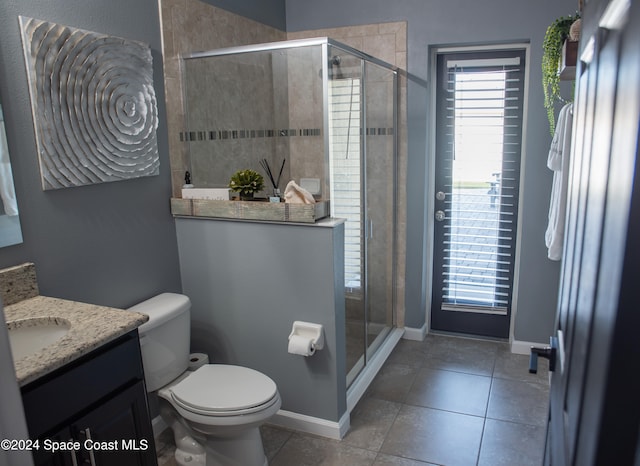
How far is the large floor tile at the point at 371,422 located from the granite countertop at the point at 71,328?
4.73 ft

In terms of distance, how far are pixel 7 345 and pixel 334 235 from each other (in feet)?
5.82

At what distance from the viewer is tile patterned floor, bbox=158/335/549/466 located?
2506mm

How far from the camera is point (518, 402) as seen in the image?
9.76ft

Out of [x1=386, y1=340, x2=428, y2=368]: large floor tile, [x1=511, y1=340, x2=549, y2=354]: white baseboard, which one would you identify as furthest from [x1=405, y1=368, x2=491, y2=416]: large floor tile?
[x1=511, y1=340, x2=549, y2=354]: white baseboard

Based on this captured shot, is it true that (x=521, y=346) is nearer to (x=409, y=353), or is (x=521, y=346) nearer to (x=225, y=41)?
(x=409, y=353)

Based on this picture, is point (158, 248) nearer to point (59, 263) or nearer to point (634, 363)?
point (59, 263)

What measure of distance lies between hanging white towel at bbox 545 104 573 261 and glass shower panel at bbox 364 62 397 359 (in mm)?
1044

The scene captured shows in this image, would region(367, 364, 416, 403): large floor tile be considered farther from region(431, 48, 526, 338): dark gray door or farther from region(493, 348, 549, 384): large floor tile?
→ region(431, 48, 526, 338): dark gray door

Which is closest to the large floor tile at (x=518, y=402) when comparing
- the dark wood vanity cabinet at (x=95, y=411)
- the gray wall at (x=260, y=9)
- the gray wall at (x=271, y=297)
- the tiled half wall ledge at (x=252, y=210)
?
the gray wall at (x=271, y=297)

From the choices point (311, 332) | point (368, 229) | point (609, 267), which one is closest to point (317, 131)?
point (368, 229)

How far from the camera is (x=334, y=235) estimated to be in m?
2.43

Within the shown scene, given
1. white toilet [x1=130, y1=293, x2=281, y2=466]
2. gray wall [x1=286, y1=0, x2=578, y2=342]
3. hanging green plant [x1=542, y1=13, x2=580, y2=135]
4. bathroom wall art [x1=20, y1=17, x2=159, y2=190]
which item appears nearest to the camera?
bathroom wall art [x1=20, y1=17, x2=159, y2=190]

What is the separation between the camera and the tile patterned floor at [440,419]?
251cm

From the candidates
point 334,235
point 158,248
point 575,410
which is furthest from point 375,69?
point 575,410
